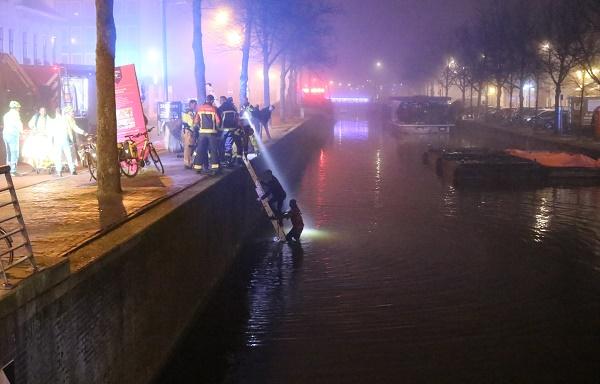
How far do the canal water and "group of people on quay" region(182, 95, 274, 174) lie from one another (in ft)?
6.97

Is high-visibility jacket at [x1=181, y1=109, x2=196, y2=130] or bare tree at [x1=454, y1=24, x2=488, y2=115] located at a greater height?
bare tree at [x1=454, y1=24, x2=488, y2=115]

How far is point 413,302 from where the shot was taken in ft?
36.3

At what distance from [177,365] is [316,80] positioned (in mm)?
69415

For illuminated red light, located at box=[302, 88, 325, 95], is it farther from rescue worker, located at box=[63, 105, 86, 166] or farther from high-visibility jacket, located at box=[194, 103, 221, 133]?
high-visibility jacket, located at box=[194, 103, 221, 133]

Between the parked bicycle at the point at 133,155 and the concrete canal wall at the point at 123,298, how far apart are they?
294 centimetres

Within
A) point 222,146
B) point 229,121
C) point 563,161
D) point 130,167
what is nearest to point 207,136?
point 222,146

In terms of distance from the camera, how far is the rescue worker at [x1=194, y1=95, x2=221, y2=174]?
16.3 metres

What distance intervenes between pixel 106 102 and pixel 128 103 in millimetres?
4673

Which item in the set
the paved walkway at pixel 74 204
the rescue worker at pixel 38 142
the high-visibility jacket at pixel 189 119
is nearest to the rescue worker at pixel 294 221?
the paved walkway at pixel 74 204

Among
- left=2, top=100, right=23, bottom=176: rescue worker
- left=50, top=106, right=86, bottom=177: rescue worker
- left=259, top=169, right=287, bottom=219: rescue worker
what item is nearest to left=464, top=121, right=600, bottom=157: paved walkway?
left=259, top=169, right=287, bottom=219: rescue worker

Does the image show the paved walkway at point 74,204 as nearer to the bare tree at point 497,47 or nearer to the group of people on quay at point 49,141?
the group of people on quay at point 49,141

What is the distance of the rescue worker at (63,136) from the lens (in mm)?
16844

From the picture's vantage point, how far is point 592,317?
10258mm

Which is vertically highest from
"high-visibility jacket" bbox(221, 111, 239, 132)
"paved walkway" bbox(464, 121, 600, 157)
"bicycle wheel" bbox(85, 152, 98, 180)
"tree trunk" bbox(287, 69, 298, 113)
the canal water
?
"tree trunk" bbox(287, 69, 298, 113)
